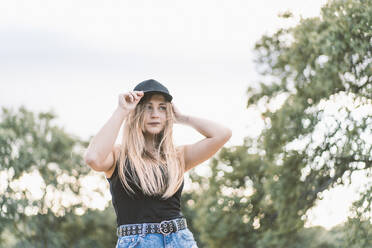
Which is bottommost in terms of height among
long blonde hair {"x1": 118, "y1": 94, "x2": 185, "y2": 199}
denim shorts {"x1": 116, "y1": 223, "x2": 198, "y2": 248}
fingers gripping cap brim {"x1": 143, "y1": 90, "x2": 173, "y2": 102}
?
denim shorts {"x1": 116, "y1": 223, "x2": 198, "y2": 248}

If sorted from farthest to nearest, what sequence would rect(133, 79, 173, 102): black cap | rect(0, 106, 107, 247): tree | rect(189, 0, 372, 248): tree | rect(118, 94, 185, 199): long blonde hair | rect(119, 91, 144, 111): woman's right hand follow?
rect(0, 106, 107, 247): tree, rect(189, 0, 372, 248): tree, rect(133, 79, 173, 102): black cap, rect(119, 91, 144, 111): woman's right hand, rect(118, 94, 185, 199): long blonde hair

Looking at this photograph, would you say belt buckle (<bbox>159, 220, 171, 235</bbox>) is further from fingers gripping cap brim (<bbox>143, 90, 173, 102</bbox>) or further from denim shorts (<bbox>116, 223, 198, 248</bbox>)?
fingers gripping cap brim (<bbox>143, 90, 173, 102</bbox>)

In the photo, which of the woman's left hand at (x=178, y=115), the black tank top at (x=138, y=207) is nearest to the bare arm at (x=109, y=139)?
the black tank top at (x=138, y=207)

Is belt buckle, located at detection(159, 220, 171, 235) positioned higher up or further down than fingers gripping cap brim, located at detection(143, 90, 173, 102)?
further down

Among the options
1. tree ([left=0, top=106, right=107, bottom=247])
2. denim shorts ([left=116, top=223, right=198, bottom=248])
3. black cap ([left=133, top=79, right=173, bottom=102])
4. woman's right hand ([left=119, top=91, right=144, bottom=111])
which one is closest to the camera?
denim shorts ([left=116, top=223, right=198, bottom=248])

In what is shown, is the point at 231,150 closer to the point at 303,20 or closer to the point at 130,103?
the point at 303,20

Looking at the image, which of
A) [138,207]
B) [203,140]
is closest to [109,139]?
[138,207]

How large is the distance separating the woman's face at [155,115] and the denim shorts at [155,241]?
0.64 meters

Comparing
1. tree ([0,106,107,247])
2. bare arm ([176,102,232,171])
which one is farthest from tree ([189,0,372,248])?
tree ([0,106,107,247])

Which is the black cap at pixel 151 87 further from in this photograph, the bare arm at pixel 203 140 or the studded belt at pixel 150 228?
the studded belt at pixel 150 228

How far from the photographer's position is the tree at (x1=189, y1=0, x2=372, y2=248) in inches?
418

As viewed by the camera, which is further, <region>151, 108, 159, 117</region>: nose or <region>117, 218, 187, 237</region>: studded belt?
<region>151, 108, 159, 117</region>: nose

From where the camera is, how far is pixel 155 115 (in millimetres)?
3123

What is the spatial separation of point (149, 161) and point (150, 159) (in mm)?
35
